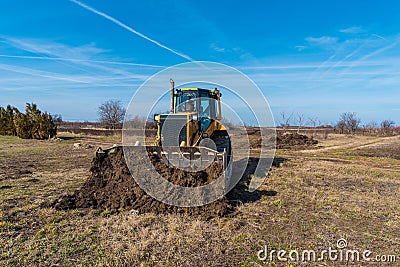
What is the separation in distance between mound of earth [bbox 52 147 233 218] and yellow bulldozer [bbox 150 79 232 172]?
488 mm

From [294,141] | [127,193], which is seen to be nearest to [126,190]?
[127,193]

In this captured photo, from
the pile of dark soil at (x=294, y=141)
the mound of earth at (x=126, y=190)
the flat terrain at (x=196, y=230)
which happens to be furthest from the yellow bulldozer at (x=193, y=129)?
the pile of dark soil at (x=294, y=141)

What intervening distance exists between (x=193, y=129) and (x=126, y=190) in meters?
3.04

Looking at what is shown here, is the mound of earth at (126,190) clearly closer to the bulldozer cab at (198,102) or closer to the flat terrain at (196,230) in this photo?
the flat terrain at (196,230)

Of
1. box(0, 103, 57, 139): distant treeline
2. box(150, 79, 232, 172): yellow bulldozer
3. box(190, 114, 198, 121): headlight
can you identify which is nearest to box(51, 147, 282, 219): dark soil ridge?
box(150, 79, 232, 172): yellow bulldozer

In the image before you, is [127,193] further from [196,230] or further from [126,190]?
[196,230]

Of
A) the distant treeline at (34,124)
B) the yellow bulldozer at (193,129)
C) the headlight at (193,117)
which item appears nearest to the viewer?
the yellow bulldozer at (193,129)

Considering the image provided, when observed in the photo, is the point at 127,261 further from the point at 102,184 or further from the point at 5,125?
the point at 5,125

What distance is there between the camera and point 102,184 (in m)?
7.42

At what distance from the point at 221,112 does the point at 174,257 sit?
7.17m

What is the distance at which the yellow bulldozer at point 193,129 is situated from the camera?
7.79 meters

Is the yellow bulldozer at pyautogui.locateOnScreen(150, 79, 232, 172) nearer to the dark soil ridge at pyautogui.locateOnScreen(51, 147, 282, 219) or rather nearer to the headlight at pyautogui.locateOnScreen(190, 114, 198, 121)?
the headlight at pyautogui.locateOnScreen(190, 114, 198, 121)

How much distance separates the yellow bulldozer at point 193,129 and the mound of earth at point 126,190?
0.49 metres

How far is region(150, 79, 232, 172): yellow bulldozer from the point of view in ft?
25.6
